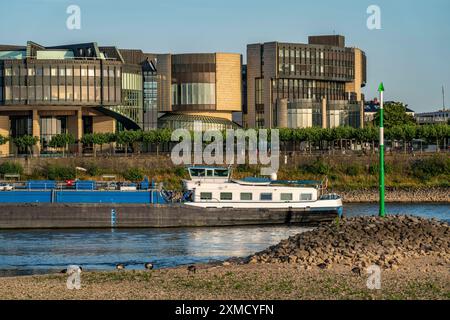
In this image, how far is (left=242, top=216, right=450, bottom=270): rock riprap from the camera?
47.7m

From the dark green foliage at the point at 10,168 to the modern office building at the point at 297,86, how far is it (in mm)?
45114

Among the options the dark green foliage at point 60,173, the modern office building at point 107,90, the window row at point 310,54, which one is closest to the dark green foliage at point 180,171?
the dark green foliage at point 60,173

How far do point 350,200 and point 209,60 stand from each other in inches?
2065

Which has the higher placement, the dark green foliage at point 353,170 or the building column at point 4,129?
the building column at point 4,129

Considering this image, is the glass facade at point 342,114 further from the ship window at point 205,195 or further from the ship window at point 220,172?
the ship window at point 205,195

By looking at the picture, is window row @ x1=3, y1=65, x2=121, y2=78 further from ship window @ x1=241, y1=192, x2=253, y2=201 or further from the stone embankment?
ship window @ x1=241, y1=192, x2=253, y2=201

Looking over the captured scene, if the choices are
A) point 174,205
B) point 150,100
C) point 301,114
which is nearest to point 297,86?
point 301,114

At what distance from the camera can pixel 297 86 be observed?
524 feet

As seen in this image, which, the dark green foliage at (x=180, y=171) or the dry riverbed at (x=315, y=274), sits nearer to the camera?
the dry riverbed at (x=315, y=274)

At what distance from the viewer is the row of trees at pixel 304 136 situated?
13625 centimetres

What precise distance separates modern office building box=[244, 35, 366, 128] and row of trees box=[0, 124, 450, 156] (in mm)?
15062

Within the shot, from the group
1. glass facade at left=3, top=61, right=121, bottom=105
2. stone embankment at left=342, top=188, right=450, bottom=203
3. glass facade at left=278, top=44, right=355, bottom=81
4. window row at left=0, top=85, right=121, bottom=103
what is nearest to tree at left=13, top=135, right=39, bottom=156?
glass facade at left=3, top=61, right=121, bottom=105

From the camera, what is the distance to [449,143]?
15325 centimetres

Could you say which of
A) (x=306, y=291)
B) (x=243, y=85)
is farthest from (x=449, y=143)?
(x=306, y=291)
